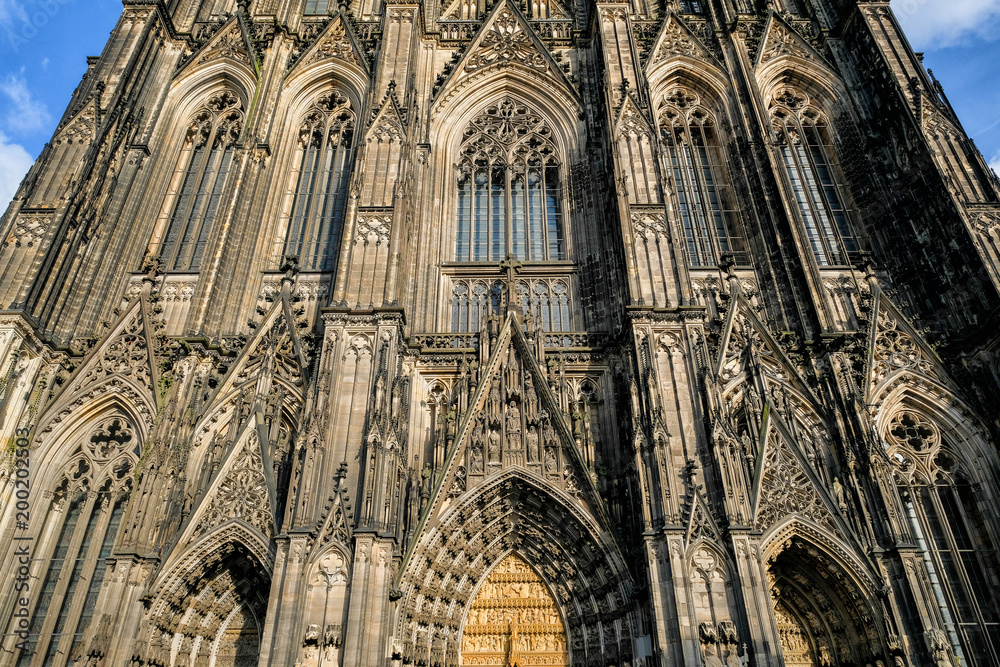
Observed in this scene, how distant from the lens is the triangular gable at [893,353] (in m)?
15.5

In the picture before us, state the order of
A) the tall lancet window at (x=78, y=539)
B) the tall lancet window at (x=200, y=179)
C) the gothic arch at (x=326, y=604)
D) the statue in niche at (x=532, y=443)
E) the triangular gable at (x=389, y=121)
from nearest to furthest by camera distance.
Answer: the gothic arch at (x=326, y=604) → the tall lancet window at (x=78, y=539) → the statue in niche at (x=532, y=443) → the triangular gable at (x=389, y=121) → the tall lancet window at (x=200, y=179)

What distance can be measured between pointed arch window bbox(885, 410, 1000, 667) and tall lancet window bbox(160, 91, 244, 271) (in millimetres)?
16848

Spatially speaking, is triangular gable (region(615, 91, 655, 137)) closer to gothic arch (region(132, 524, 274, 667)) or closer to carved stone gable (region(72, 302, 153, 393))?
carved stone gable (region(72, 302, 153, 393))

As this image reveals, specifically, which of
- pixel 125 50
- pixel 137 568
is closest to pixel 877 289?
pixel 137 568

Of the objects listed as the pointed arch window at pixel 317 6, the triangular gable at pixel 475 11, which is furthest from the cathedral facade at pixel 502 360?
the pointed arch window at pixel 317 6

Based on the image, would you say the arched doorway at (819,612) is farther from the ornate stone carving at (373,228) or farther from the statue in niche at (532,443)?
the ornate stone carving at (373,228)

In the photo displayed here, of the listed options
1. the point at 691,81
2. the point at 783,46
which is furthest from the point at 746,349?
the point at 783,46

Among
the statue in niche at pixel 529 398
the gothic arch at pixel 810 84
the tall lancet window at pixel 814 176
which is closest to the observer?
the statue in niche at pixel 529 398

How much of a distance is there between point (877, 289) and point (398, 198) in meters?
11.4

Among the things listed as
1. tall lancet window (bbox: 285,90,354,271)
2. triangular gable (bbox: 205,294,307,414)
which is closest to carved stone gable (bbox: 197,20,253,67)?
tall lancet window (bbox: 285,90,354,271)

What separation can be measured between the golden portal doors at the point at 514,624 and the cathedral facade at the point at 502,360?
0.20ft

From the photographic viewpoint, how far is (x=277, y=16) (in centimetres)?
2325

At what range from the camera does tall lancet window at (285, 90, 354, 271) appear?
18.6 m

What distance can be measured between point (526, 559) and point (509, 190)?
10.1m
